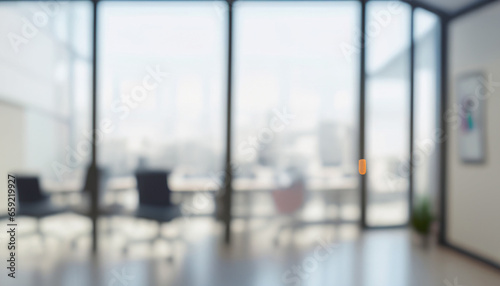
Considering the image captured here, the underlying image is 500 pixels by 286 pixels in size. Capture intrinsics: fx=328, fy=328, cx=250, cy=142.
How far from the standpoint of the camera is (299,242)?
332 cm

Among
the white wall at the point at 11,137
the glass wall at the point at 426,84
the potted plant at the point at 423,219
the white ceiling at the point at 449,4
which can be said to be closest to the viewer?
the white wall at the point at 11,137

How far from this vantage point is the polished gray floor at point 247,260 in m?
2.66

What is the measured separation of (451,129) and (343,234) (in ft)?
5.27

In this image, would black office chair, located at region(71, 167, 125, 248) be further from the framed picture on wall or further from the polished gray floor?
the framed picture on wall

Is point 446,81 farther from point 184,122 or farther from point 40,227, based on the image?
point 40,227

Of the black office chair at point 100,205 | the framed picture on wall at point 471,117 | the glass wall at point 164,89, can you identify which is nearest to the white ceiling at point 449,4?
the framed picture on wall at point 471,117

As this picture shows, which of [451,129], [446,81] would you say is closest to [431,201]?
[451,129]

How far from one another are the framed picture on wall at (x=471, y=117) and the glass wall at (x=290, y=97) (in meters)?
1.06

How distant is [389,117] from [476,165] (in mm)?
936

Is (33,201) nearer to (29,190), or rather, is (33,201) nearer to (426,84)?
(29,190)

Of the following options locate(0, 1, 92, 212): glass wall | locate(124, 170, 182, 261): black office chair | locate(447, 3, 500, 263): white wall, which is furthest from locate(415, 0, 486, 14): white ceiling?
locate(0, 1, 92, 212): glass wall

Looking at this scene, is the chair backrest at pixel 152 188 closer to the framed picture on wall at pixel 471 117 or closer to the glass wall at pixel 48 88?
the glass wall at pixel 48 88

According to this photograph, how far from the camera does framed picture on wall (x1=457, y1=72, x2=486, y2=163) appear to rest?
10.3ft

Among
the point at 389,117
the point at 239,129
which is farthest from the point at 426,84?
the point at 239,129
